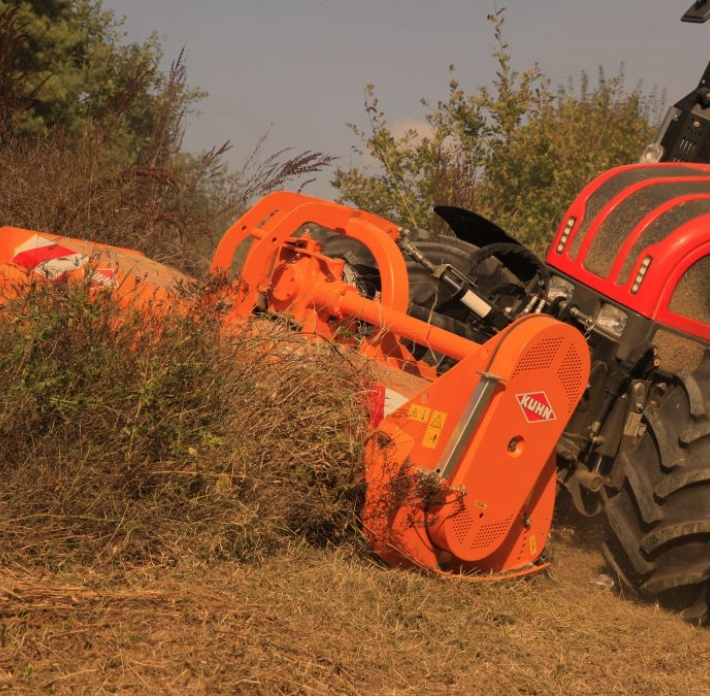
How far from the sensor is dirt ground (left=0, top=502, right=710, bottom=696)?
3205 mm

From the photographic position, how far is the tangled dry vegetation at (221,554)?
3354 mm

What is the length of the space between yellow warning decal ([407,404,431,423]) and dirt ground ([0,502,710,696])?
0.63 m

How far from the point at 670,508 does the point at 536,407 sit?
26.6 inches

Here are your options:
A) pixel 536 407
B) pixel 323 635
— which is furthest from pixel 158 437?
pixel 536 407

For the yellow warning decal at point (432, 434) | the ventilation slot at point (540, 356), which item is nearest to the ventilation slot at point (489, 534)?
the yellow warning decal at point (432, 434)

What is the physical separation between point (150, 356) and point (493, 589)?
1.74m

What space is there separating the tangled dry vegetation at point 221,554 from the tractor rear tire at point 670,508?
160 mm

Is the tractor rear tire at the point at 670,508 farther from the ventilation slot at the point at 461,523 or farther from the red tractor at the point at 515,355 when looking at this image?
the ventilation slot at the point at 461,523

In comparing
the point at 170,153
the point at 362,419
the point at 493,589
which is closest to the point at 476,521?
the point at 493,589

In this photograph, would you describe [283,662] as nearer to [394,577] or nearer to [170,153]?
[394,577]

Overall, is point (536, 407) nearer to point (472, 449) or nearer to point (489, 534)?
point (472, 449)

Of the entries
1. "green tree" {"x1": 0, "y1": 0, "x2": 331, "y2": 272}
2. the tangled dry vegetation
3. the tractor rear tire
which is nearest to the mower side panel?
the tangled dry vegetation

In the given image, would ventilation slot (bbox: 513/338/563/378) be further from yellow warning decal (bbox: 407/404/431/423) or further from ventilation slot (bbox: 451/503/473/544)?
ventilation slot (bbox: 451/503/473/544)

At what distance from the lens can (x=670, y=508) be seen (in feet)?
14.5
